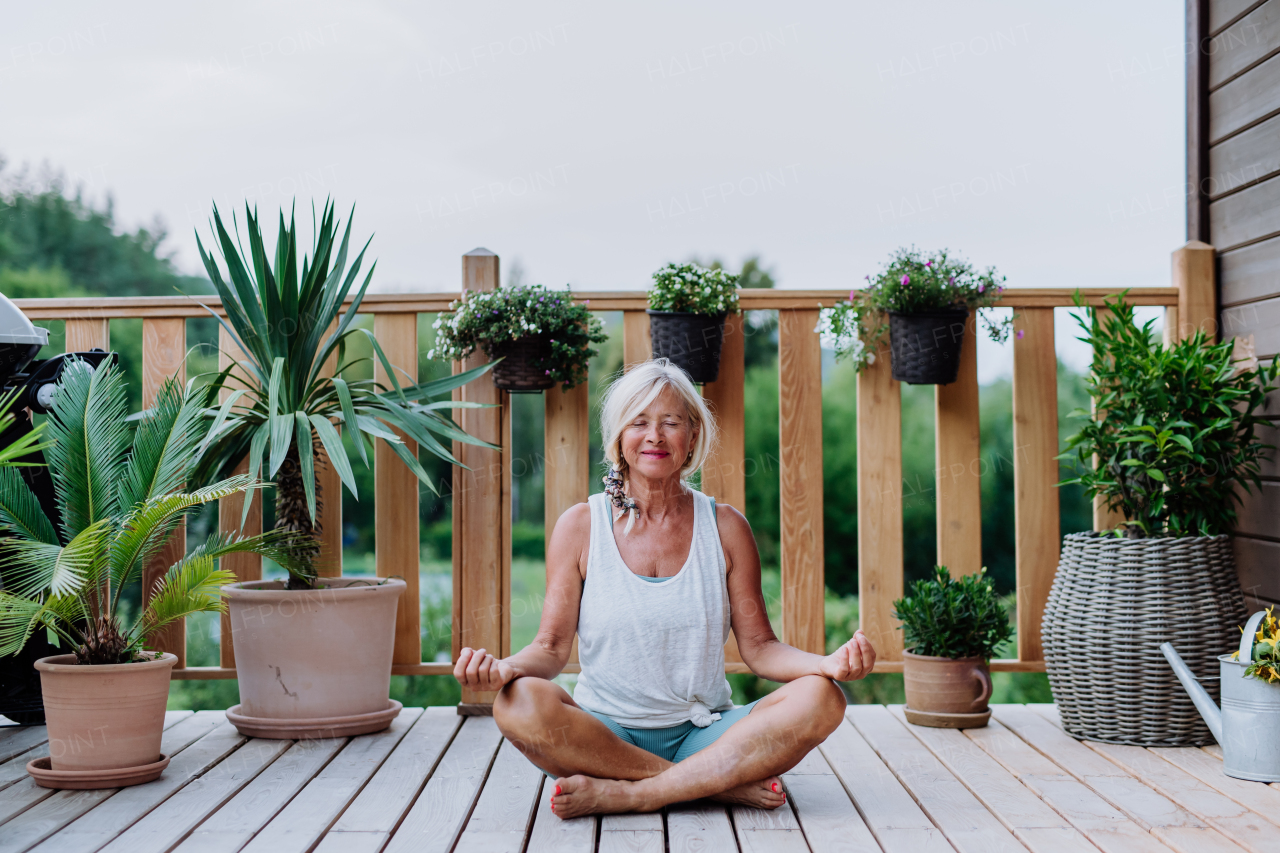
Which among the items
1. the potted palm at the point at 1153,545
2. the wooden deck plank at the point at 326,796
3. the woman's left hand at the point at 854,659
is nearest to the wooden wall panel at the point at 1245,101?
the potted palm at the point at 1153,545

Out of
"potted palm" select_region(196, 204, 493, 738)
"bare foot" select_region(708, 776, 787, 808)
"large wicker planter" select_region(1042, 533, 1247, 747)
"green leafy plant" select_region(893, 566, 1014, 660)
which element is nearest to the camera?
"bare foot" select_region(708, 776, 787, 808)

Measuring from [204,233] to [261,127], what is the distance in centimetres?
1001

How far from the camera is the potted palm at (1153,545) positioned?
2.59 metres

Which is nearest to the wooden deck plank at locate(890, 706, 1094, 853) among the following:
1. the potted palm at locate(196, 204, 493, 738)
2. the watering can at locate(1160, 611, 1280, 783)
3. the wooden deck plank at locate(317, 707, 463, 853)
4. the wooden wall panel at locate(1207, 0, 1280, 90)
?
the watering can at locate(1160, 611, 1280, 783)

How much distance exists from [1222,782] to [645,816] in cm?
132

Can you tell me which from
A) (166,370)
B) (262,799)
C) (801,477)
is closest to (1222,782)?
(801,477)

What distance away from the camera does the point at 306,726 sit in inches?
105

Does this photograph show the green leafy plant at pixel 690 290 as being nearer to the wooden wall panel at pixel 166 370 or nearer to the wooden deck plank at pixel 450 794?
the wooden deck plank at pixel 450 794

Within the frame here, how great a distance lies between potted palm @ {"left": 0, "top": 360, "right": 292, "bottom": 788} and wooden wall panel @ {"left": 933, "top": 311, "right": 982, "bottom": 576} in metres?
1.96

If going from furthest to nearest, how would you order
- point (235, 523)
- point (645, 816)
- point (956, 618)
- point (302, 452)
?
point (235, 523) → point (956, 618) → point (302, 452) → point (645, 816)

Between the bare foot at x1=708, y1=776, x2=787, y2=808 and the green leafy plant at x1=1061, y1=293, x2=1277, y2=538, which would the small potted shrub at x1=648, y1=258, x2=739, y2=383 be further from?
the bare foot at x1=708, y1=776, x2=787, y2=808

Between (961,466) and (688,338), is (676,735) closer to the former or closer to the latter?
(688,338)

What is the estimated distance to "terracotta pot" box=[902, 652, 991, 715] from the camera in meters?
2.82

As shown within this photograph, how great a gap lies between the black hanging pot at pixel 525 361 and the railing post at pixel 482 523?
15cm
